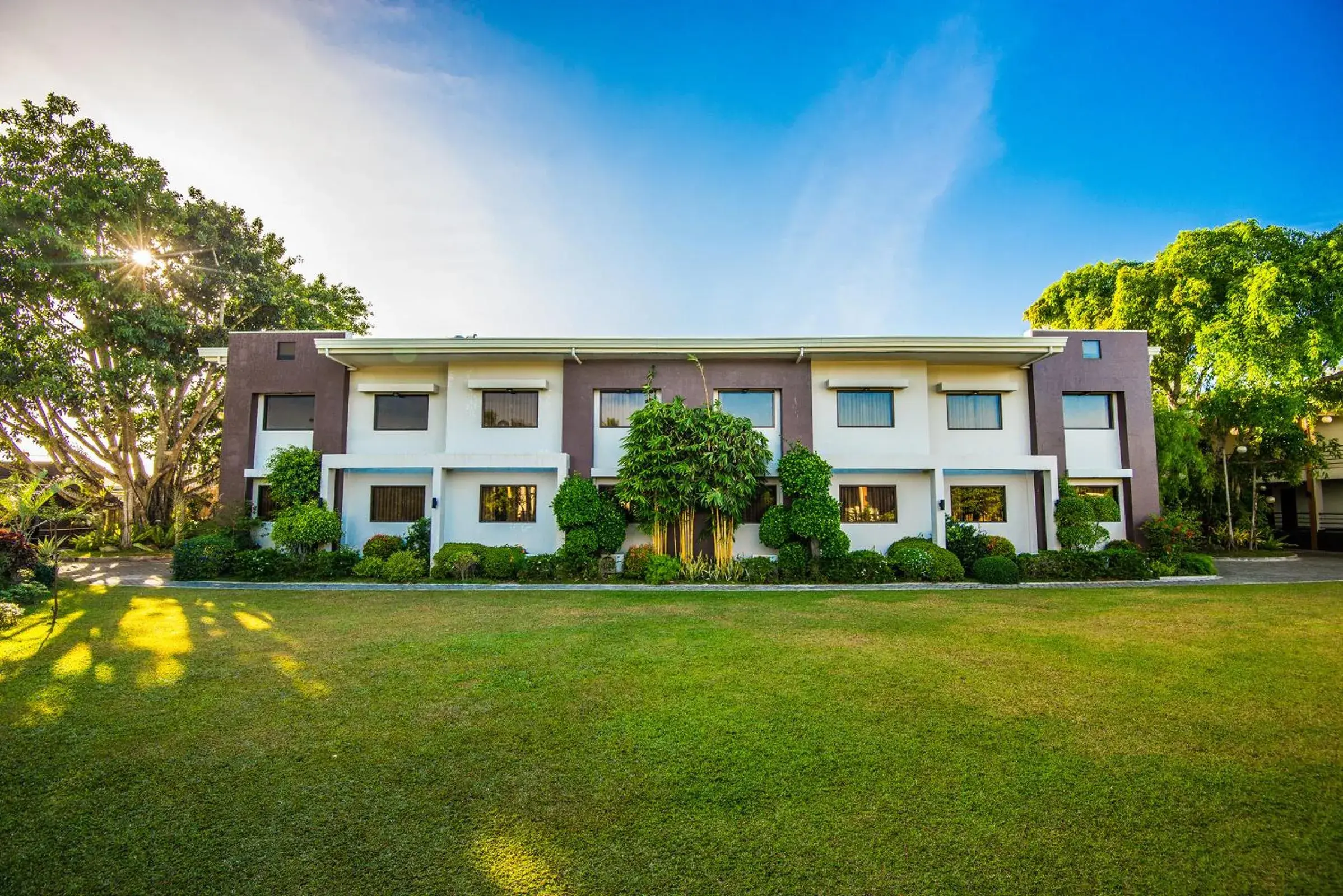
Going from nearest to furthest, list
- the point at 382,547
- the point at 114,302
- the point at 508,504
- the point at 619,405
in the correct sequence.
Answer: the point at 382,547 → the point at 508,504 → the point at 619,405 → the point at 114,302

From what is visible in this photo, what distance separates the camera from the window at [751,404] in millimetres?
14820

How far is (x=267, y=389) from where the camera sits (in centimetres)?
1566

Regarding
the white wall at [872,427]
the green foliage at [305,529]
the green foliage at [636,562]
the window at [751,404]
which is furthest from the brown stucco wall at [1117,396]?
the green foliage at [305,529]

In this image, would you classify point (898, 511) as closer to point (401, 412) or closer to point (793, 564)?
point (793, 564)

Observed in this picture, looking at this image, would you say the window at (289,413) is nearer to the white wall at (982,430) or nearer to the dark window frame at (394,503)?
the dark window frame at (394,503)

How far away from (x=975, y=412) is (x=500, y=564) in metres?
12.6

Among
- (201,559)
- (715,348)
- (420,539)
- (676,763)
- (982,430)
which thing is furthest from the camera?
(982,430)

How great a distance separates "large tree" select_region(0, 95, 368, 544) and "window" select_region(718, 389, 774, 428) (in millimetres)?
16972

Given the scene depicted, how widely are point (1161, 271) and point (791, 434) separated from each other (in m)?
15.4

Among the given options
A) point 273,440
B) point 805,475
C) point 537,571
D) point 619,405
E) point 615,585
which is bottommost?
point 615,585

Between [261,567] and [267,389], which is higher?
[267,389]

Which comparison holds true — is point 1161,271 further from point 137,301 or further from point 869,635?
point 137,301

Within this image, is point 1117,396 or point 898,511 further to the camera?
point 1117,396

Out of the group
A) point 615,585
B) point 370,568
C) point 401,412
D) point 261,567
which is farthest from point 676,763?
point 401,412
